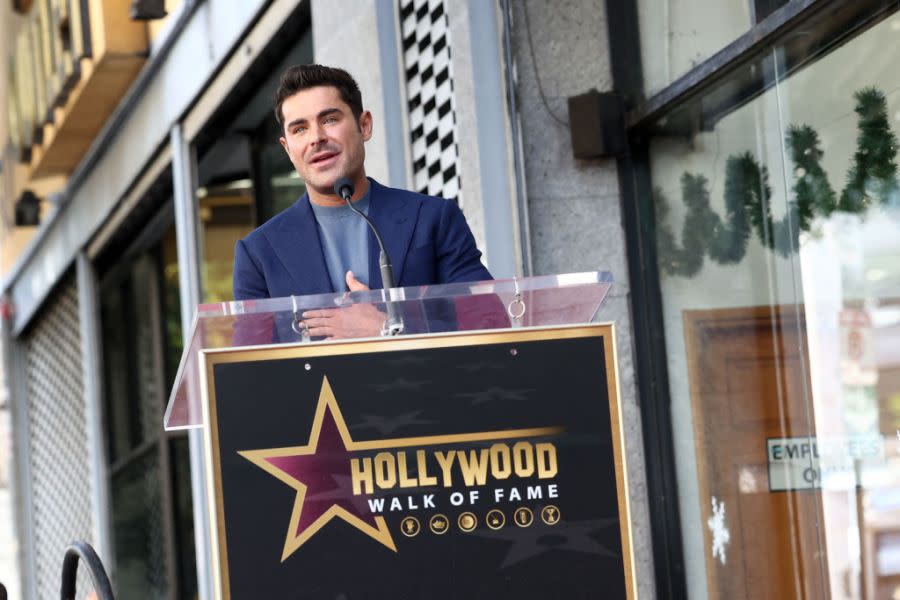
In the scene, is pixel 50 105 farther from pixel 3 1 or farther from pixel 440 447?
pixel 440 447

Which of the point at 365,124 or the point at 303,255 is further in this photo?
the point at 365,124

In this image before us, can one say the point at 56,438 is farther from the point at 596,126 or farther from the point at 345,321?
the point at 345,321

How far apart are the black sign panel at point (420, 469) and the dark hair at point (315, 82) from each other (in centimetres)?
67

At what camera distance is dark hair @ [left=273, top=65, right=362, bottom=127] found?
3006mm

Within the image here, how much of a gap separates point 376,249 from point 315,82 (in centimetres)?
32

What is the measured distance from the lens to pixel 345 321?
258 centimetres

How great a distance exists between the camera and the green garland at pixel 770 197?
4.07m

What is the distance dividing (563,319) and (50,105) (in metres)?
9.96

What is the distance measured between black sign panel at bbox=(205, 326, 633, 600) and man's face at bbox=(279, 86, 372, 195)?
23.0 inches

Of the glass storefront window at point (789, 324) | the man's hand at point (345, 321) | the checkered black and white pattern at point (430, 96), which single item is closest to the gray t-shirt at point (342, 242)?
the man's hand at point (345, 321)

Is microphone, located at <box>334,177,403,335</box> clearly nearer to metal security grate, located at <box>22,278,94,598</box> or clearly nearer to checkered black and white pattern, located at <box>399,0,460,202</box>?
checkered black and white pattern, located at <box>399,0,460,202</box>

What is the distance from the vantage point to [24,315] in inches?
628

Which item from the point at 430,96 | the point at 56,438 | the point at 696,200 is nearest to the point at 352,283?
the point at 696,200

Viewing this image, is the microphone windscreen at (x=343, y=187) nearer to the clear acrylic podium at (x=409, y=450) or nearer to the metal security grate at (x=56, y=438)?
the clear acrylic podium at (x=409, y=450)
